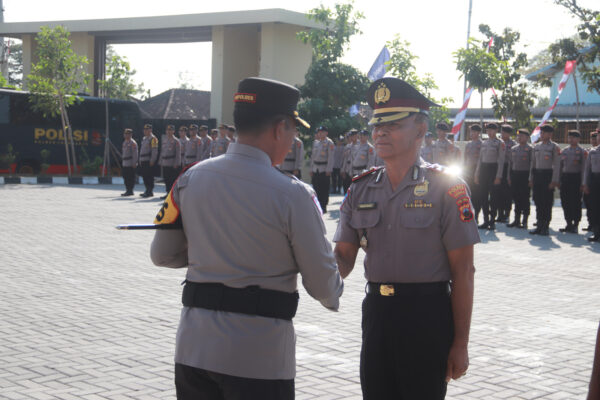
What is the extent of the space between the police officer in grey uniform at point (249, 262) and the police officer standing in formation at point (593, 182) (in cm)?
1277

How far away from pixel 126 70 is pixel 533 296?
977 inches

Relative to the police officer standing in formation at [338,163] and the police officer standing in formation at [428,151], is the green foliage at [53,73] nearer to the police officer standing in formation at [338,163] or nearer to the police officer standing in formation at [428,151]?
the police officer standing in formation at [338,163]

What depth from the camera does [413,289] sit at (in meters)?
2.90

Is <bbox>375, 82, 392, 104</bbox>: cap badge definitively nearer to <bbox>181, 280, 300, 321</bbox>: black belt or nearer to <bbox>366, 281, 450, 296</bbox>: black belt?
<bbox>366, 281, 450, 296</bbox>: black belt

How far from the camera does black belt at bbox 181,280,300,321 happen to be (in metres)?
2.40

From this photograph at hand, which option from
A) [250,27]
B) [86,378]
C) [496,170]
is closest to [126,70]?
[250,27]

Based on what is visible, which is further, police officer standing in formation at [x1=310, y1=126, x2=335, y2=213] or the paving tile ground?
police officer standing in formation at [x1=310, y1=126, x2=335, y2=213]

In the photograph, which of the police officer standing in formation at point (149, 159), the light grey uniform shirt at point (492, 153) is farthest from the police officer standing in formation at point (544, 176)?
the police officer standing in formation at point (149, 159)

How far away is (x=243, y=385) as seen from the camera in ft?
7.81

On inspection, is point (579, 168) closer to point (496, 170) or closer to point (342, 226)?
point (496, 170)

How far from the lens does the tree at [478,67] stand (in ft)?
79.2

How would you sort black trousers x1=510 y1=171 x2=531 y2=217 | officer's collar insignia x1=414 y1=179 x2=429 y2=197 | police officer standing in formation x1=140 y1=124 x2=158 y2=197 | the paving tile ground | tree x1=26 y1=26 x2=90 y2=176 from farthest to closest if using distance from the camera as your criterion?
tree x1=26 y1=26 x2=90 y2=176, police officer standing in formation x1=140 y1=124 x2=158 y2=197, black trousers x1=510 y1=171 x2=531 y2=217, the paving tile ground, officer's collar insignia x1=414 y1=179 x2=429 y2=197

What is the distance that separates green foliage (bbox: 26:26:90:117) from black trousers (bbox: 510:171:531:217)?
1828cm

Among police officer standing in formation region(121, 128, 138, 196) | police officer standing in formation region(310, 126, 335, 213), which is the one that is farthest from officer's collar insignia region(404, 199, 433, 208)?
police officer standing in formation region(121, 128, 138, 196)
